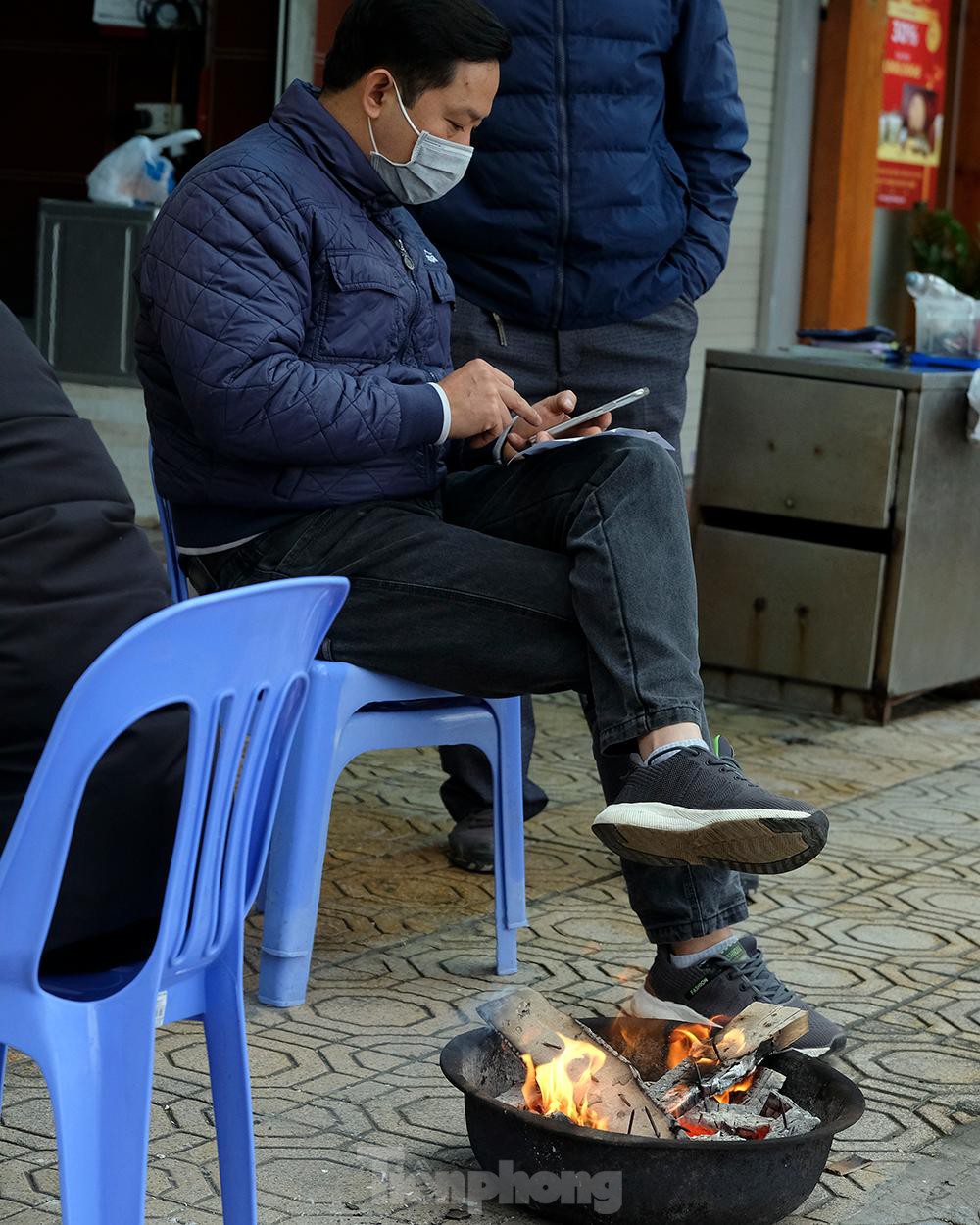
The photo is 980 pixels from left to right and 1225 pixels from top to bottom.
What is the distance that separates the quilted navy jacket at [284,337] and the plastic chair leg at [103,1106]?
1361 millimetres

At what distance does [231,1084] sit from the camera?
2334 millimetres

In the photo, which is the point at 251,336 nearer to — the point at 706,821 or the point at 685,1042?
the point at 706,821

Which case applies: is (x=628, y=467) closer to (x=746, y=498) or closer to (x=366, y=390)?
(x=366, y=390)

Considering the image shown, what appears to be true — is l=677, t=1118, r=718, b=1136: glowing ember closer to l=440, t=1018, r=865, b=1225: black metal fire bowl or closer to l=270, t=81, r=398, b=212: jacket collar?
l=440, t=1018, r=865, b=1225: black metal fire bowl

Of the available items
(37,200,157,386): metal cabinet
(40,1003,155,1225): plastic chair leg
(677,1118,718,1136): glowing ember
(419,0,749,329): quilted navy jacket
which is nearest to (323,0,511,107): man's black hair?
(419,0,749,329): quilted navy jacket

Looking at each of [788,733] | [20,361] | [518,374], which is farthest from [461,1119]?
[788,733]

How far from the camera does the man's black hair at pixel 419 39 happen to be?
334cm

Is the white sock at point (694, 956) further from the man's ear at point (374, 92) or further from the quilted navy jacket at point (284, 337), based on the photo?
the man's ear at point (374, 92)

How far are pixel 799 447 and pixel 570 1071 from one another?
340 centimetres

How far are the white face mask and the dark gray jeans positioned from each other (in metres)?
0.52

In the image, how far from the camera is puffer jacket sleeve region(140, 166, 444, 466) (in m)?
3.16

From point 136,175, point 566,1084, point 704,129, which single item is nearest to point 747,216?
point 136,175

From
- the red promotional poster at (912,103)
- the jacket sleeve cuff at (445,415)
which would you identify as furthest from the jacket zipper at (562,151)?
the red promotional poster at (912,103)

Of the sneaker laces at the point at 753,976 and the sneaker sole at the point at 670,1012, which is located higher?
the sneaker laces at the point at 753,976
